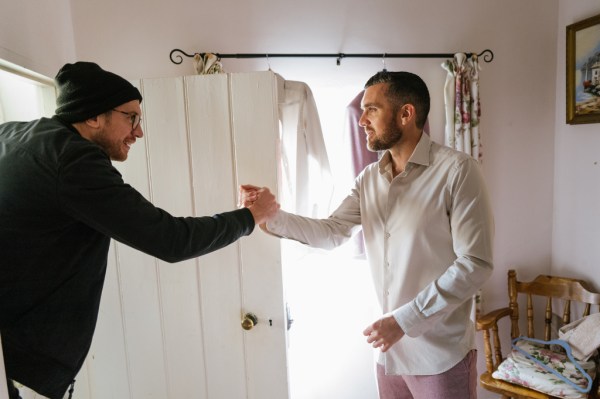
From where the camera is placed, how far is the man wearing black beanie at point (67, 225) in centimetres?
89

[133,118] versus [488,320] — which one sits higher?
[133,118]

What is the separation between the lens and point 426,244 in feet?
4.34

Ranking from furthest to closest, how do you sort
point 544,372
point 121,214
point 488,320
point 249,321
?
point 488,320, point 544,372, point 249,321, point 121,214

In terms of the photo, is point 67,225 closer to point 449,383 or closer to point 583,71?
point 449,383

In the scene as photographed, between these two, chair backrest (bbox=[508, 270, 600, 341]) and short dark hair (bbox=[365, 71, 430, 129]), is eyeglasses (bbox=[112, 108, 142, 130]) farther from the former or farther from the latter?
chair backrest (bbox=[508, 270, 600, 341])

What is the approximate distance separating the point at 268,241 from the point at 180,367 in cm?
65

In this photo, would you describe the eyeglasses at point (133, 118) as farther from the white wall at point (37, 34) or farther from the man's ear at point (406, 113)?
the man's ear at point (406, 113)

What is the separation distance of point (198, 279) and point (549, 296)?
6.39 feet

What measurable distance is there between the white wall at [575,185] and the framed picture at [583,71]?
8cm

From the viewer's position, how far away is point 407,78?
1.39 metres

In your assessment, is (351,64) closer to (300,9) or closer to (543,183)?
(300,9)

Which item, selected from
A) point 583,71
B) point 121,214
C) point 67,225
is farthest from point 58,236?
point 583,71

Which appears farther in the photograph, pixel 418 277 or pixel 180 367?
pixel 180 367

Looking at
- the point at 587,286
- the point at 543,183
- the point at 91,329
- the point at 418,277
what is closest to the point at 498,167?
the point at 543,183
